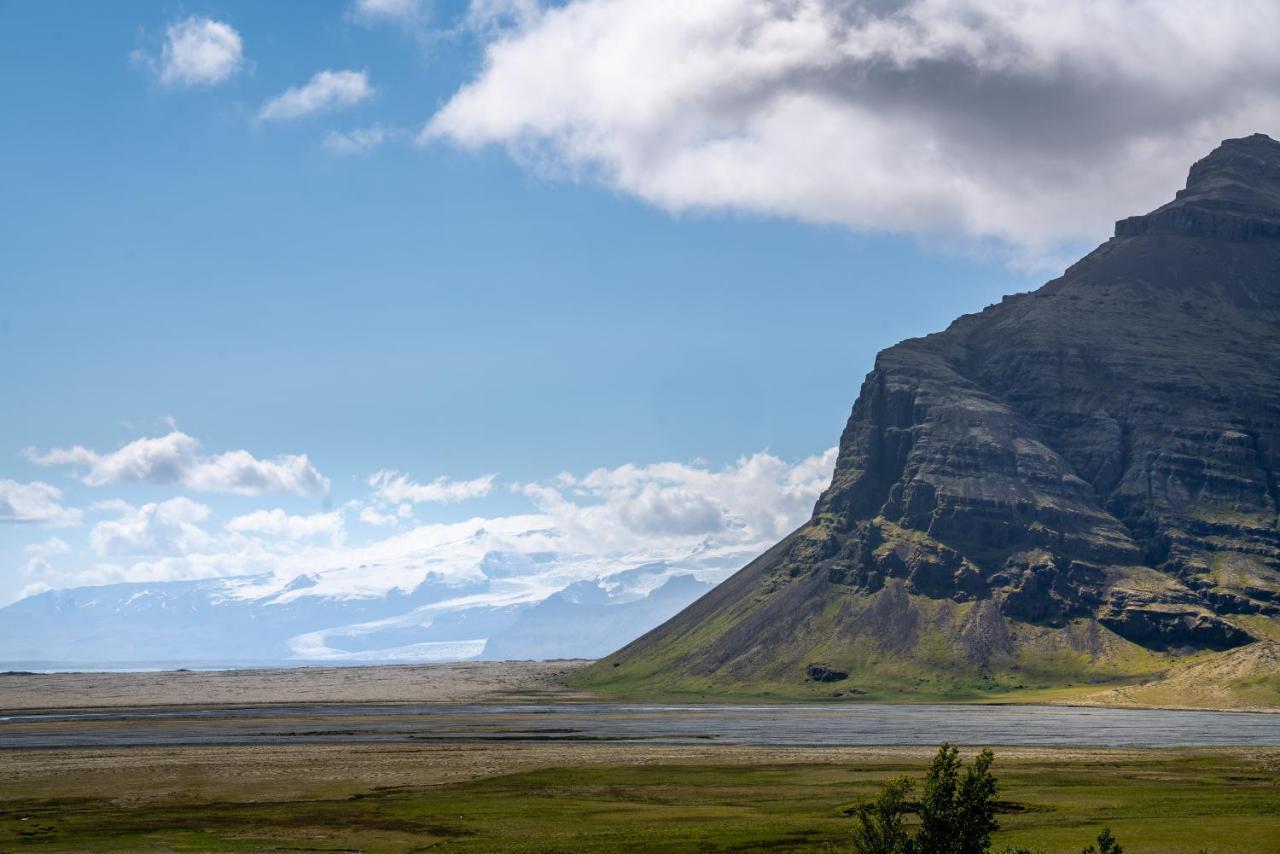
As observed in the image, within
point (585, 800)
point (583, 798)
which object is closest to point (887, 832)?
point (585, 800)

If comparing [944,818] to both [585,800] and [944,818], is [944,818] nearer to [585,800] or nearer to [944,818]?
[944,818]

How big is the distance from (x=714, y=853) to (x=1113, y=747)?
116326 millimetres

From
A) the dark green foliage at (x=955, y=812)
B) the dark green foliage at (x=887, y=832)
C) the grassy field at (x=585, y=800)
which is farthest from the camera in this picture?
the grassy field at (x=585, y=800)

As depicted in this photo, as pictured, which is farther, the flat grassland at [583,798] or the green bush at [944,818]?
the flat grassland at [583,798]

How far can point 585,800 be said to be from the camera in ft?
454

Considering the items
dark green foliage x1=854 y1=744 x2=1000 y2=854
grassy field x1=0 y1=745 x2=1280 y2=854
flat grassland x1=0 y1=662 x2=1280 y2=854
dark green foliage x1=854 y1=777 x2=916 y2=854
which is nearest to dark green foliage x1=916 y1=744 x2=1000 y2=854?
dark green foliage x1=854 y1=744 x2=1000 y2=854

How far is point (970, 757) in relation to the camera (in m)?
172

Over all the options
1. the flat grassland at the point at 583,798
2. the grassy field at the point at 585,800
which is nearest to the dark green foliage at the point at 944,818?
the grassy field at the point at 585,800

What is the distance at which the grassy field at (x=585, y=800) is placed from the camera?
110m

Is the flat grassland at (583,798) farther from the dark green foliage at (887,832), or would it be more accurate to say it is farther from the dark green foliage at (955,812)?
the dark green foliage at (955,812)

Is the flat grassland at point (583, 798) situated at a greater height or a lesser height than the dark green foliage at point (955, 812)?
lesser

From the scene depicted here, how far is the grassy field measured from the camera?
109875 millimetres

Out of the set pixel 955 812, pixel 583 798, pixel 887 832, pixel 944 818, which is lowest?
pixel 583 798

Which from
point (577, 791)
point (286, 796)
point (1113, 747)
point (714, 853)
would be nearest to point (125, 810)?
point (286, 796)
